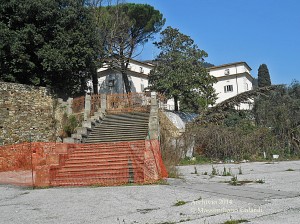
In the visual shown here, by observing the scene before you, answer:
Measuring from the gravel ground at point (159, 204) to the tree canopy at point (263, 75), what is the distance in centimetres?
5158

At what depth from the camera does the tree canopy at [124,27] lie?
3144 centimetres

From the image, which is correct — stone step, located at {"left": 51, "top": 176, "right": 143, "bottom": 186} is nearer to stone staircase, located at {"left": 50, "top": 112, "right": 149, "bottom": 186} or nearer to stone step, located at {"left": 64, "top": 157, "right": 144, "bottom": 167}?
stone staircase, located at {"left": 50, "top": 112, "right": 149, "bottom": 186}

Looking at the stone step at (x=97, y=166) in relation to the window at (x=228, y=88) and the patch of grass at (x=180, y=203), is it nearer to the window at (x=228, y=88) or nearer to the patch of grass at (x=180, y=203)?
the patch of grass at (x=180, y=203)

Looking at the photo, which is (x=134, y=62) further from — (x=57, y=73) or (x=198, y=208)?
(x=198, y=208)

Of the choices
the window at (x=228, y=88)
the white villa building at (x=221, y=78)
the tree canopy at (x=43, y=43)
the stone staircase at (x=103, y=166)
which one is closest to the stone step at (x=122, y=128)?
the stone staircase at (x=103, y=166)

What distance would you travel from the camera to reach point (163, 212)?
6309 millimetres

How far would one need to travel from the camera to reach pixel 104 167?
1165 cm

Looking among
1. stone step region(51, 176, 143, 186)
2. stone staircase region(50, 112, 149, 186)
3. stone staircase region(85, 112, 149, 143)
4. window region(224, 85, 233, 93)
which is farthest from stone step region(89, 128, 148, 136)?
window region(224, 85, 233, 93)

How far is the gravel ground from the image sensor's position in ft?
19.1

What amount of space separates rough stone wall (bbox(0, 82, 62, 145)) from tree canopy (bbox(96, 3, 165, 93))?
9.08 meters

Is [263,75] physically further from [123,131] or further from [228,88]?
[123,131]

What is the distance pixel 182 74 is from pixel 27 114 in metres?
13.3

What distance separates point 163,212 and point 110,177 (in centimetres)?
478

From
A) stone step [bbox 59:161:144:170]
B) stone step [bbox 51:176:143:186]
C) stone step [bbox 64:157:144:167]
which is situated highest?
stone step [bbox 64:157:144:167]
